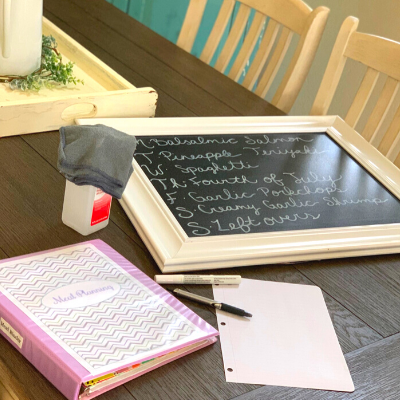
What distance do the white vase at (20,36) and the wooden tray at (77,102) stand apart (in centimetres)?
5

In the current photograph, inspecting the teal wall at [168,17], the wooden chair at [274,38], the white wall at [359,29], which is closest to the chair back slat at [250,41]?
the wooden chair at [274,38]

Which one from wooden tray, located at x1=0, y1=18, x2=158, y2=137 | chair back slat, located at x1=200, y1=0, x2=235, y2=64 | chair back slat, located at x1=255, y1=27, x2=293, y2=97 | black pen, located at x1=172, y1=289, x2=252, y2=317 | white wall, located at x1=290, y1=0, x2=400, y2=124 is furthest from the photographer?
white wall, located at x1=290, y1=0, x2=400, y2=124

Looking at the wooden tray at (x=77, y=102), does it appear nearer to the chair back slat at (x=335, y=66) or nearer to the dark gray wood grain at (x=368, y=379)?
the chair back slat at (x=335, y=66)

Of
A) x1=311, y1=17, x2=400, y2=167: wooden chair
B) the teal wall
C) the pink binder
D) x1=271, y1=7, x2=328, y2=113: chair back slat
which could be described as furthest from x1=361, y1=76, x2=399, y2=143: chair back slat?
the teal wall

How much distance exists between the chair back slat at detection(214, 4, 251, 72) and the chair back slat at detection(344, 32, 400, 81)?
391 mm

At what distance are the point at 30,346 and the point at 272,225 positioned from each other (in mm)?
472

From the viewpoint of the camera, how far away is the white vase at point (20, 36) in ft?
3.67

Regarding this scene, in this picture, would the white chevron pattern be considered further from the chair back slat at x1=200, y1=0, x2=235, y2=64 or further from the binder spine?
the chair back slat at x1=200, y1=0, x2=235, y2=64

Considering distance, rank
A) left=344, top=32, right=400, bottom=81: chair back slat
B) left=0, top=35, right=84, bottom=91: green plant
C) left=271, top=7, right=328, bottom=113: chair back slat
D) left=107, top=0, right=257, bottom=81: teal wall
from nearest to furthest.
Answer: left=0, top=35, right=84, bottom=91: green plant → left=344, top=32, right=400, bottom=81: chair back slat → left=271, top=7, right=328, bottom=113: chair back slat → left=107, top=0, right=257, bottom=81: teal wall

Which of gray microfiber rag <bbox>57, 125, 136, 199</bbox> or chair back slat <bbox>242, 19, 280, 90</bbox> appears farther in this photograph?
chair back slat <bbox>242, 19, 280, 90</bbox>

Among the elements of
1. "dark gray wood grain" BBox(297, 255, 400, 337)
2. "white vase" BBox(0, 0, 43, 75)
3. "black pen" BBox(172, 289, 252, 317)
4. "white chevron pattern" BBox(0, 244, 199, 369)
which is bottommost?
"dark gray wood grain" BBox(297, 255, 400, 337)

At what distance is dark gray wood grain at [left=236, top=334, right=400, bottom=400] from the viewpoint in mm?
709

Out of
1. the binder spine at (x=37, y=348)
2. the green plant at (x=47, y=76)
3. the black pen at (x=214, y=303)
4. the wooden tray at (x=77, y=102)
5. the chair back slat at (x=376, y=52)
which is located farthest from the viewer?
the chair back slat at (x=376, y=52)

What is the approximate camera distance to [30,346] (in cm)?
65
